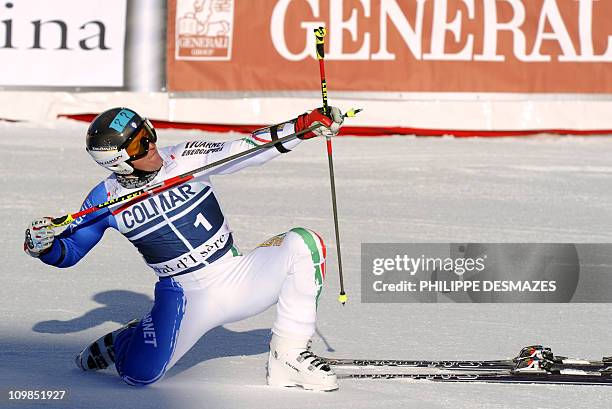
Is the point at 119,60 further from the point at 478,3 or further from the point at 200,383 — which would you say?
the point at 200,383

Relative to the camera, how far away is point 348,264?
353 inches

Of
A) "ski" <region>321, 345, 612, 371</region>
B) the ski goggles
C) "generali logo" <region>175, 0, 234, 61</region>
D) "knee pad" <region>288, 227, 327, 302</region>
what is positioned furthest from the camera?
"generali logo" <region>175, 0, 234, 61</region>

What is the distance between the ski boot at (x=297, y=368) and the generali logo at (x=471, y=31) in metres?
7.44

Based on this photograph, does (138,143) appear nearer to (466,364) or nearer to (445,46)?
(466,364)

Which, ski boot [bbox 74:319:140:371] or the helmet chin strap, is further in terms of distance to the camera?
ski boot [bbox 74:319:140:371]

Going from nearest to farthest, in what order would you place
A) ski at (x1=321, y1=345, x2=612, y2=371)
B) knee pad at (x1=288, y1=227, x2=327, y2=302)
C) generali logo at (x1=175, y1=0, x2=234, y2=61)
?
1. knee pad at (x1=288, y1=227, x2=327, y2=302)
2. ski at (x1=321, y1=345, x2=612, y2=371)
3. generali logo at (x1=175, y1=0, x2=234, y2=61)

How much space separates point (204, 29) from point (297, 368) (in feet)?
25.2

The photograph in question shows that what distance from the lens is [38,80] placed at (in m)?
13.3

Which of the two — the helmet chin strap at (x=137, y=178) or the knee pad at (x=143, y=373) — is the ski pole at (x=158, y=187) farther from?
the knee pad at (x=143, y=373)

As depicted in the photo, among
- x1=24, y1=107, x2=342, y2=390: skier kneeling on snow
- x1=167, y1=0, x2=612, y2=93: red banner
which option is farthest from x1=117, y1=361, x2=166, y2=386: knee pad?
x1=167, y1=0, x2=612, y2=93: red banner

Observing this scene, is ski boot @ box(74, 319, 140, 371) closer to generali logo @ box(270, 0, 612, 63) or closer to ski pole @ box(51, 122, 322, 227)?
ski pole @ box(51, 122, 322, 227)

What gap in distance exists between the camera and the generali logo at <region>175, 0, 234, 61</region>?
13.3 meters

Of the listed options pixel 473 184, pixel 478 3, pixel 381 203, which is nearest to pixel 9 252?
pixel 381 203

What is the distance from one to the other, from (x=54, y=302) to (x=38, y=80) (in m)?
5.83
